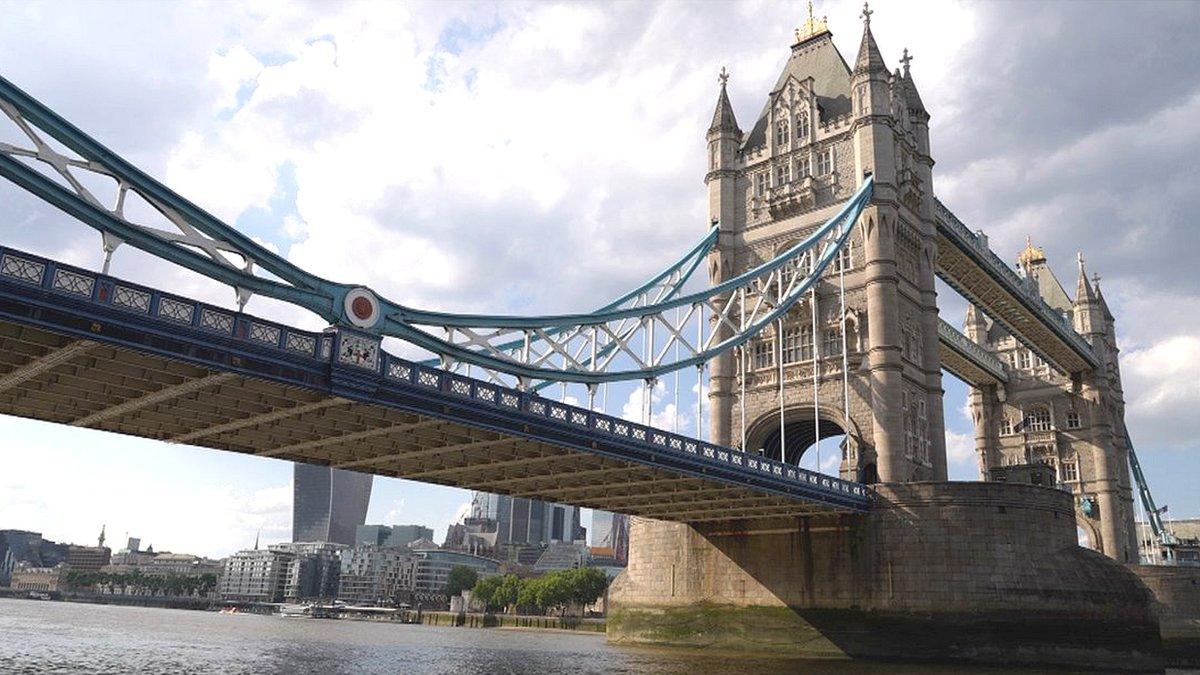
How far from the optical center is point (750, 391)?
5019 cm

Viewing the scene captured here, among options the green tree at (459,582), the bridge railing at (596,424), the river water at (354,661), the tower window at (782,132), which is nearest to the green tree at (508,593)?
the green tree at (459,582)

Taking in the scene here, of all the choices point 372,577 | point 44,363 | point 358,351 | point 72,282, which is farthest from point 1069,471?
point 372,577

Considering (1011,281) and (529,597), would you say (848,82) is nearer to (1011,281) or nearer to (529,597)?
(1011,281)

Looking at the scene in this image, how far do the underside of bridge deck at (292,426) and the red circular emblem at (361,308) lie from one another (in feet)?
7.30

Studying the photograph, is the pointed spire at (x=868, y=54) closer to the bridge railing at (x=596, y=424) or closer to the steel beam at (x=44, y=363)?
the bridge railing at (x=596, y=424)

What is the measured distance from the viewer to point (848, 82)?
173ft

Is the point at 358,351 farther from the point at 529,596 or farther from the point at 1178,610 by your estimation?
the point at 529,596

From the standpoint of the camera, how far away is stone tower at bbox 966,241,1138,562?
68062mm

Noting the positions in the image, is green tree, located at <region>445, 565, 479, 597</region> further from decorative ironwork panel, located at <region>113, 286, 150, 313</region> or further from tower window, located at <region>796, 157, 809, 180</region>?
decorative ironwork panel, located at <region>113, 286, 150, 313</region>

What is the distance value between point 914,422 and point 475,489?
2282cm

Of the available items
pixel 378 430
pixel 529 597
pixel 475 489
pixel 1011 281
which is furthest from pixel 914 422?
pixel 529 597

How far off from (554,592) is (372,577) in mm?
89422

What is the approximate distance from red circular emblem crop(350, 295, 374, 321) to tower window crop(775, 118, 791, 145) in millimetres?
34016

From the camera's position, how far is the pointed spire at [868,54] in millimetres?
49656
